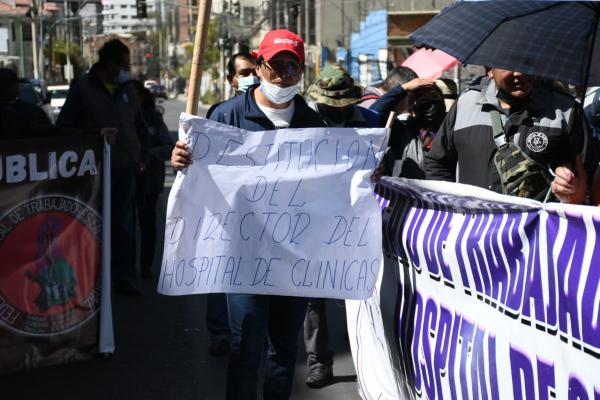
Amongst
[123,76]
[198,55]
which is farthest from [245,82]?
[123,76]

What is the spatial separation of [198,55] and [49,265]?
1.51 m

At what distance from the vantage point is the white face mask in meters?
4.43

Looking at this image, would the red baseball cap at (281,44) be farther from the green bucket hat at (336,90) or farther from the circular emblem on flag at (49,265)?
the circular emblem on flag at (49,265)

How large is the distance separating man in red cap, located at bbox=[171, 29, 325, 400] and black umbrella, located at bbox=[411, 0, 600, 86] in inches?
31.5

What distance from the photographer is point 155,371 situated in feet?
20.0

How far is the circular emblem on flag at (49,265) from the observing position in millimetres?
5297

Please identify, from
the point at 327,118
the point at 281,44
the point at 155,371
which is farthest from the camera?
the point at 155,371

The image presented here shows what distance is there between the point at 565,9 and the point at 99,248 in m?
2.82

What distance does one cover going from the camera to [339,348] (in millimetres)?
A: 6730

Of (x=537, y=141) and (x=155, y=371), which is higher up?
(x=537, y=141)

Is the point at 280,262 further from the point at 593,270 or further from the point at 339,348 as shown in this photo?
the point at 339,348

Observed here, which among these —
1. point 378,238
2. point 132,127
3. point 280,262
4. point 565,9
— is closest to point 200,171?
point 280,262

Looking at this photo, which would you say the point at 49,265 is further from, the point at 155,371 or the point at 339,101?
the point at 339,101

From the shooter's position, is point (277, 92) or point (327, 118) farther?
point (327, 118)
